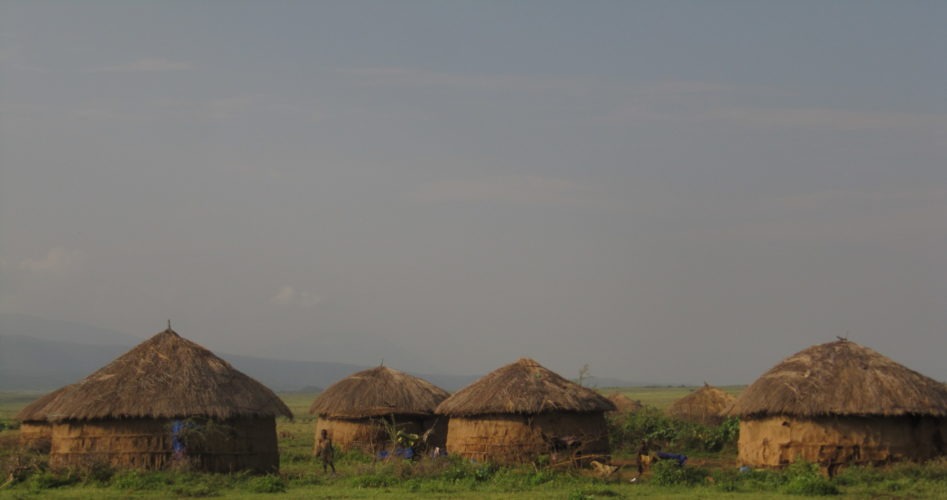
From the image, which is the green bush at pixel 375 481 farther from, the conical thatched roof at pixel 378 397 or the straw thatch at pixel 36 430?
the straw thatch at pixel 36 430

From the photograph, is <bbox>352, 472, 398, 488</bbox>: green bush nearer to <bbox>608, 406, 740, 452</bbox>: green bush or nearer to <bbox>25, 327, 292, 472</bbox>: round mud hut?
<bbox>25, 327, 292, 472</bbox>: round mud hut

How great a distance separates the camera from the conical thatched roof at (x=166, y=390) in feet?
67.5

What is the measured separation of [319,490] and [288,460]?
8.86m

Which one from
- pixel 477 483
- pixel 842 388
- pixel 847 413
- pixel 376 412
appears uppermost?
pixel 842 388

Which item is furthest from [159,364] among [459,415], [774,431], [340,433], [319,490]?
[774,431]

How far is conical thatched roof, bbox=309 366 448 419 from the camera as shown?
95.0 ft

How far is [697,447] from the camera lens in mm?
30719

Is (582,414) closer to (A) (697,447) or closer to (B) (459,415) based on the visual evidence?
(B) (459,415)

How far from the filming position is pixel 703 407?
119 feet

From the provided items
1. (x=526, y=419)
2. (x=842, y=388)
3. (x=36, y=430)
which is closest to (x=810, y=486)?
(x=842, y=388)

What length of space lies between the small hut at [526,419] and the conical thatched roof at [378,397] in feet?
13.9

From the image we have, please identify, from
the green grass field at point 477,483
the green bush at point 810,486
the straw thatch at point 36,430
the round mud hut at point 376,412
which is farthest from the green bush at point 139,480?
the green bush at point 810,486

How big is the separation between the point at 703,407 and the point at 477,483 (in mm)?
17879

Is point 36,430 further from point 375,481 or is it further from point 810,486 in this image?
point 810,486
